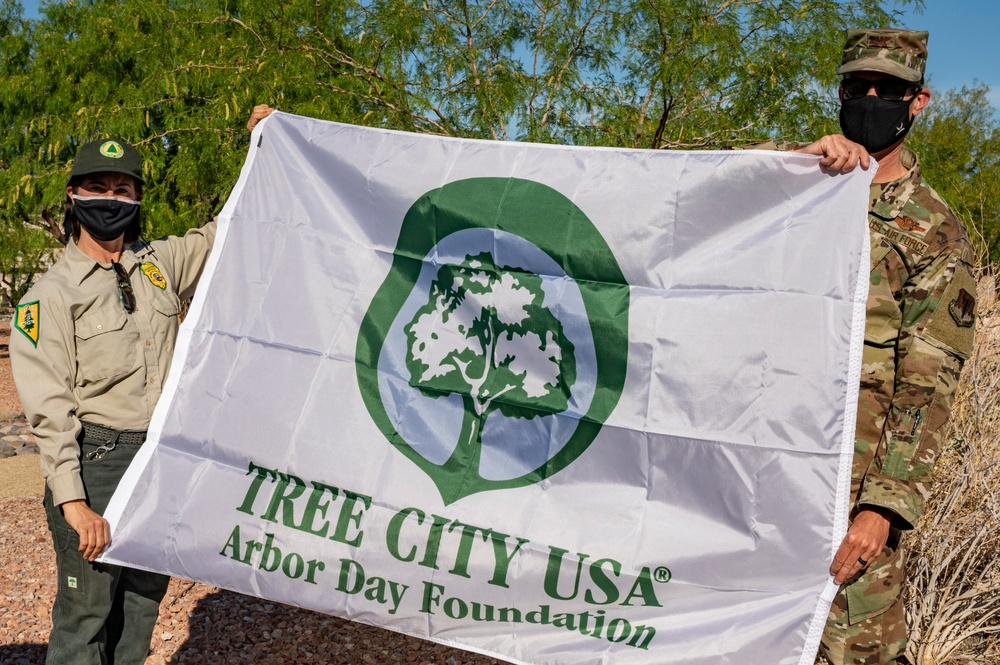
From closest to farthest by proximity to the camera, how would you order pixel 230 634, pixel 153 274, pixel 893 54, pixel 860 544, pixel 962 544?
1. pixel 860 544
2. pixel 893 54
3. pixel 153 274
4. pixel 962 544
5. pixel 230 634

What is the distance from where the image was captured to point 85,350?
9.98 ft

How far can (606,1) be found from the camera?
5.45 metres

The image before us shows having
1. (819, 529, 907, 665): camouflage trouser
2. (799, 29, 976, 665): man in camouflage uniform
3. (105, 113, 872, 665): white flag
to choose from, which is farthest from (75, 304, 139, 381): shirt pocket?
(819, 529, 907, 665): camouflage trouser

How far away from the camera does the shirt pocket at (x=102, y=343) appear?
3.04m

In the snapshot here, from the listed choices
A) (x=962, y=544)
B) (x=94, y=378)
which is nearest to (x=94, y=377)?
(x=94, y=378)

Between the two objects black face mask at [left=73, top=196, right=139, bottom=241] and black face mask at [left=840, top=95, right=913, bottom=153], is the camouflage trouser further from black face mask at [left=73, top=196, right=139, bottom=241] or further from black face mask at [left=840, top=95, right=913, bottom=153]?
black face mask at [left=73, top=196, right=139, bottom=241]

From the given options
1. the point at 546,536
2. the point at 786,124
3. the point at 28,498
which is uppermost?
the point at 786,124

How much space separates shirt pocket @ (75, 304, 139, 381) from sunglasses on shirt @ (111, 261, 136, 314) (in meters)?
0.03

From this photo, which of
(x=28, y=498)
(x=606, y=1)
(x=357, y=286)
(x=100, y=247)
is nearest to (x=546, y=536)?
(x=357, y=286)

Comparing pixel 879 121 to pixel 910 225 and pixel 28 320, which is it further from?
pixel 28 320

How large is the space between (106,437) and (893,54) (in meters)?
2.98

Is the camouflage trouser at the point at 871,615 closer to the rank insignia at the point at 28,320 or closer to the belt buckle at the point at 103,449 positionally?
the belt buckle at the point at 103,449

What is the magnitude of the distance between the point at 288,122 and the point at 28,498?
5.94 metres

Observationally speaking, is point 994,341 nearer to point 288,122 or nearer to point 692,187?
point 692,187
